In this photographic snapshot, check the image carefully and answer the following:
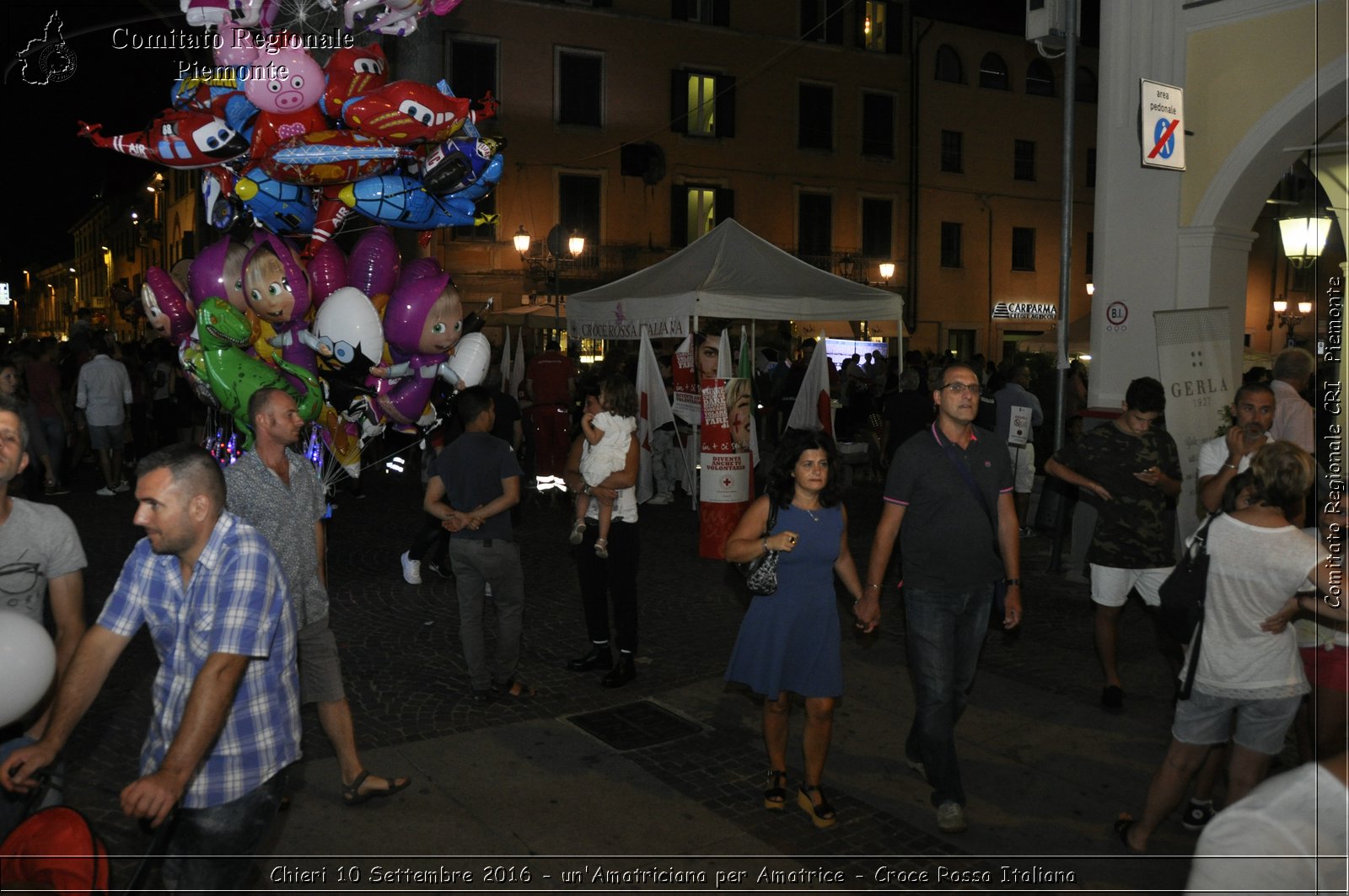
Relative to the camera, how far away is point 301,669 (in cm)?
450

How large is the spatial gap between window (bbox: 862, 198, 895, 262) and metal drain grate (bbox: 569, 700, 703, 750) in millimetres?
27483

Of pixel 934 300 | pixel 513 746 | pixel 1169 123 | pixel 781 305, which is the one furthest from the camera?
pixel 934 300

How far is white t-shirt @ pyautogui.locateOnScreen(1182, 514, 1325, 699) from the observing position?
3787mm

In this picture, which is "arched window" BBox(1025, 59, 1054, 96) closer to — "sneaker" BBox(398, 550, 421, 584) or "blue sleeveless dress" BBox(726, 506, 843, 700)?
"sneaker" BBox(398, 550, 421, 584)

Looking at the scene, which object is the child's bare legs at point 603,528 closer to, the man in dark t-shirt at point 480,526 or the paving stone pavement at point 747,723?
the man in dark t-shirt at point 480,526

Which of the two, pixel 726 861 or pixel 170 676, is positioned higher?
pixel 170 676

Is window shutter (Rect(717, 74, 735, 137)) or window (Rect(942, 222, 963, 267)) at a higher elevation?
window shutter (Rect(717, 74, 735, 137))

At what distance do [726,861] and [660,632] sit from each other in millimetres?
3287

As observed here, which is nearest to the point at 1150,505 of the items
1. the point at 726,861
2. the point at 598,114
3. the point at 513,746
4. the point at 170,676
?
the point at 726,861

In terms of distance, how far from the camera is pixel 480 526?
5676mm

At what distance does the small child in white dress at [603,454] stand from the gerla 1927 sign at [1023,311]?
1160 inches

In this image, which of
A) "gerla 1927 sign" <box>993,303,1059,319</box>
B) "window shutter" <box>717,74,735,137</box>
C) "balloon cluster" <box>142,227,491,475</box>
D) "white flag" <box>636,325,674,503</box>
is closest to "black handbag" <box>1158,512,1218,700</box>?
"balloon cluster" <box>142,227,491,475</box>

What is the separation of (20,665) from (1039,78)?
35835mm

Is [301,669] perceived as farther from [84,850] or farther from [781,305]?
[781,305]
